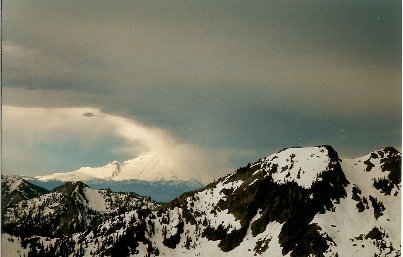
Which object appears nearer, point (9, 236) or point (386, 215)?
point (9, 236)

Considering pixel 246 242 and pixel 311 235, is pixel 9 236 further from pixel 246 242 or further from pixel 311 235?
pixel 311 235

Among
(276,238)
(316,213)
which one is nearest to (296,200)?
(316,213)

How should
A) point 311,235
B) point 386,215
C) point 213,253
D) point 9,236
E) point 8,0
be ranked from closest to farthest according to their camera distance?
point 8,0
point 9,236
point 311,235
point 386,215
point 213,253

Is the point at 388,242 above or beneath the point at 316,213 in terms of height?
beneath

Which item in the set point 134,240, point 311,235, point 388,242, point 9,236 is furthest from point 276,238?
point 9,236

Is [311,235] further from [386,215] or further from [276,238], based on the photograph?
[386,215]

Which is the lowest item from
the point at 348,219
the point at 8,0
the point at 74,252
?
the point at 74,252

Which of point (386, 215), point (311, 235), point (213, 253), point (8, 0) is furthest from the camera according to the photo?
point (213, 253)

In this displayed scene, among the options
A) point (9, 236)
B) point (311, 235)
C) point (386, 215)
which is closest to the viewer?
point (9, 236)

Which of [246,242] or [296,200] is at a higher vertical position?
[296,200]
